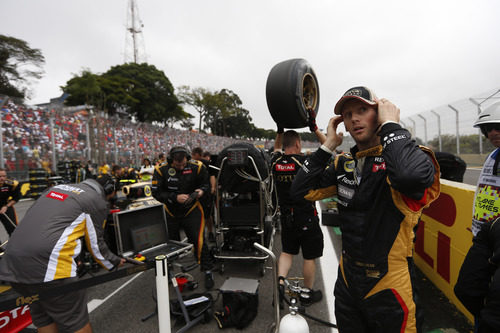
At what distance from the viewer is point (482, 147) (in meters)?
14.4

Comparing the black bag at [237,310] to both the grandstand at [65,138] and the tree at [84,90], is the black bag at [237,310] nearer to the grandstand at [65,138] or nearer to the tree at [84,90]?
the grandstand at [65,138]

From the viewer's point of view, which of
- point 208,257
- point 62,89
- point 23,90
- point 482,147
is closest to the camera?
A: point 208,257

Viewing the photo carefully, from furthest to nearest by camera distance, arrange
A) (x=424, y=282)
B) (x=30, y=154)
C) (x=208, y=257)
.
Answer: (x=30, y=154)
(x=208, y=257)
(x=424, y=282)

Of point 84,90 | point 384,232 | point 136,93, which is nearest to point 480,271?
point 384,232

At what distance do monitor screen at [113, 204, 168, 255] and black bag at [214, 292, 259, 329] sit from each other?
109 centimetres

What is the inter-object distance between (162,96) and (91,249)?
4150 centimetres

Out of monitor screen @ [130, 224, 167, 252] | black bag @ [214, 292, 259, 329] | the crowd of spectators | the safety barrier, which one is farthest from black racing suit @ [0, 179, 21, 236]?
the safety barrier

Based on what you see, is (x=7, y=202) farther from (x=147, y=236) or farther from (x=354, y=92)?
(x=354, y=92)

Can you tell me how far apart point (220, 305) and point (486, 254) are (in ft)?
8.63

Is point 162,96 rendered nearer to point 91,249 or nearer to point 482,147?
point 482,147

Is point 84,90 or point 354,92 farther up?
point 84,90

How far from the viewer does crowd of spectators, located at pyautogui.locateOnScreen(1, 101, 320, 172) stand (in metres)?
12.1

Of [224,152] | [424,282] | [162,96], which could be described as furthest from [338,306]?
[162,96]

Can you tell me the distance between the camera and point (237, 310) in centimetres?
279
